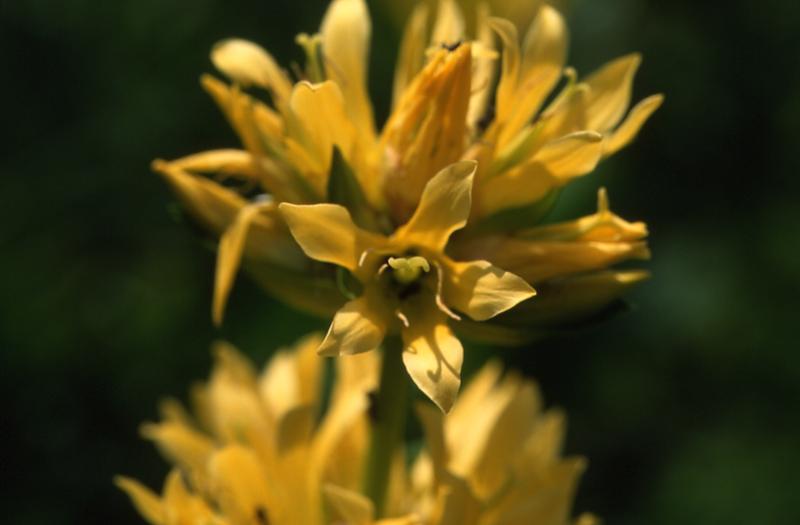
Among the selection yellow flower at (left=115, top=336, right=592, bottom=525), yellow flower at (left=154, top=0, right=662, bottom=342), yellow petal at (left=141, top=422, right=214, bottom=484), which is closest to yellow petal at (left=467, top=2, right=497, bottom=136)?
yellow flower at (left=154, top=0, right=662, bottom=342)

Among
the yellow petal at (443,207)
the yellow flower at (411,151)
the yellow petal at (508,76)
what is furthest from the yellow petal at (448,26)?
the yellow petal at (443,207)

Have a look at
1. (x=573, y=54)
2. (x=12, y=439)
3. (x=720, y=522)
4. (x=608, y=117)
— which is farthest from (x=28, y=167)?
(x=720, y=522)

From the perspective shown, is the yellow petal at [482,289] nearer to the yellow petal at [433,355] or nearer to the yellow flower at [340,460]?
the yellow petal at [433,355]

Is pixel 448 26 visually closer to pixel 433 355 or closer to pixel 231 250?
pixel 231 250

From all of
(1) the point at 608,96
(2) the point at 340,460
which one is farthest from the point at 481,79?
(2) the point at 340,460

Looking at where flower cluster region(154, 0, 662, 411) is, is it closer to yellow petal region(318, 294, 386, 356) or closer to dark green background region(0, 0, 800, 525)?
yellow petal region(318, 294, 386, 356)
